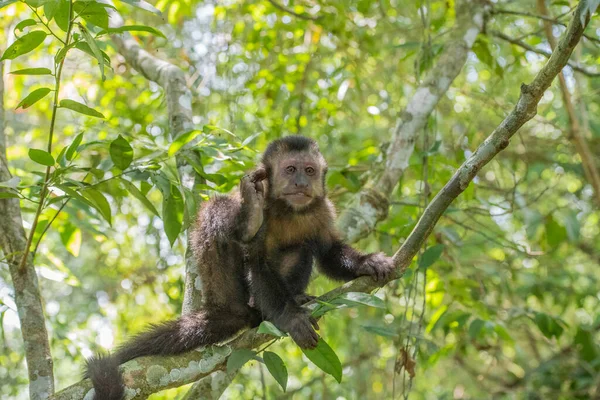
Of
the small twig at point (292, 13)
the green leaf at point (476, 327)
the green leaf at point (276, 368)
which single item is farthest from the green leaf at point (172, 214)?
the small twig at point (292, 13)

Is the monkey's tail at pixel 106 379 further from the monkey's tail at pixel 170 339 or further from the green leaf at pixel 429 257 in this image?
the green leaf at pixel 429 257

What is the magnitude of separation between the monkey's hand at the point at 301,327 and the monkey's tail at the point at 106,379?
0.92 meters

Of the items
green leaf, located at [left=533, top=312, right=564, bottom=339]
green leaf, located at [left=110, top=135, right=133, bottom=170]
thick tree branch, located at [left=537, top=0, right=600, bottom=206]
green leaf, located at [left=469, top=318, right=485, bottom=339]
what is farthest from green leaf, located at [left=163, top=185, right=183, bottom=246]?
thick tree branch, located at [left=537, top=0, right=600, bottom=206]

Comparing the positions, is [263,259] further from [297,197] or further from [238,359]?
[238,359]

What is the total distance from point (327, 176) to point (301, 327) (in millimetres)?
1881

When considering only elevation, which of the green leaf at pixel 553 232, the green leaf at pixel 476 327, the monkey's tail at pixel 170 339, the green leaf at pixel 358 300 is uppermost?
the green leaf at pixel 553 232

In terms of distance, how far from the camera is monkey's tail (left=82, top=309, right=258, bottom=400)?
3039 millimetres

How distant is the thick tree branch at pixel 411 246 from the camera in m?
2.79

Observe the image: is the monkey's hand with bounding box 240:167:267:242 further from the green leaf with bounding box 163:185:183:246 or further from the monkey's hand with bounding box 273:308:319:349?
the monkey's hand with bounding box 273:308:319:349

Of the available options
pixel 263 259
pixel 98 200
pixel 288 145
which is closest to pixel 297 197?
pixel 288 145

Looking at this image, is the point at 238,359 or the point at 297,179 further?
the point at 297,179

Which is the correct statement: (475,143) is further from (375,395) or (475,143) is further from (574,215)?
(375,395)

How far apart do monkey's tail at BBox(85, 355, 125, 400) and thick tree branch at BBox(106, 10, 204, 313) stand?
94cm

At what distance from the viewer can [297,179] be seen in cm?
428
